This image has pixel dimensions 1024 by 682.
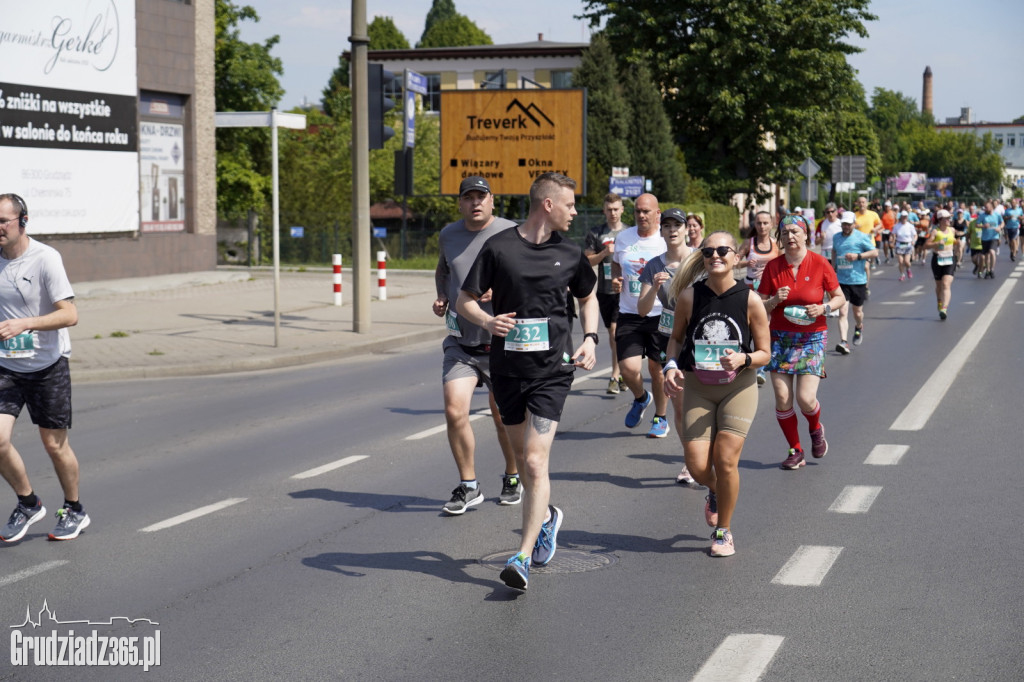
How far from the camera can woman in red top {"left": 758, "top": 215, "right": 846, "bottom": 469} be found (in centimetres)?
880

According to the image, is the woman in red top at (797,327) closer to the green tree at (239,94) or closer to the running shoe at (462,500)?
the running shoe at (462,500)

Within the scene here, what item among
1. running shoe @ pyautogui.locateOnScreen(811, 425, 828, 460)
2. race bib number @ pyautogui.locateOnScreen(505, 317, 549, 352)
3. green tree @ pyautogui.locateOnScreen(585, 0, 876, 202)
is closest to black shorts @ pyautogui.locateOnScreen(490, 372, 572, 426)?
race bib number @ pyautogui.locateOnScreen(505, 317, 549, 352)

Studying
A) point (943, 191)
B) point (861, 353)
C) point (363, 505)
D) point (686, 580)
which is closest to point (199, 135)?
point (861, 353)

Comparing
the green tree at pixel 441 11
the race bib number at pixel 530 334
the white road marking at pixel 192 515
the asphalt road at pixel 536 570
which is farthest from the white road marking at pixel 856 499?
the green tree at pixel 441 11

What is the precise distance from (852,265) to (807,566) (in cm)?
1147

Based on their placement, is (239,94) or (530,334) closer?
(530,334)

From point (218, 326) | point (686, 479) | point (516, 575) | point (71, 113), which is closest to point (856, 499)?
point (686, 479)

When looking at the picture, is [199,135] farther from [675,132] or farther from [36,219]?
[675,132]

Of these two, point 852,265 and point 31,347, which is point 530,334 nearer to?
point 31,347

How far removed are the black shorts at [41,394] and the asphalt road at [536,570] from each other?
663mm

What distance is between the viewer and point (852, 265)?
17.1m

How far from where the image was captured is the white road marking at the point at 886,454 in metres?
9.00

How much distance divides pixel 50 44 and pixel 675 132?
108ft

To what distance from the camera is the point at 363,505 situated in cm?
784
